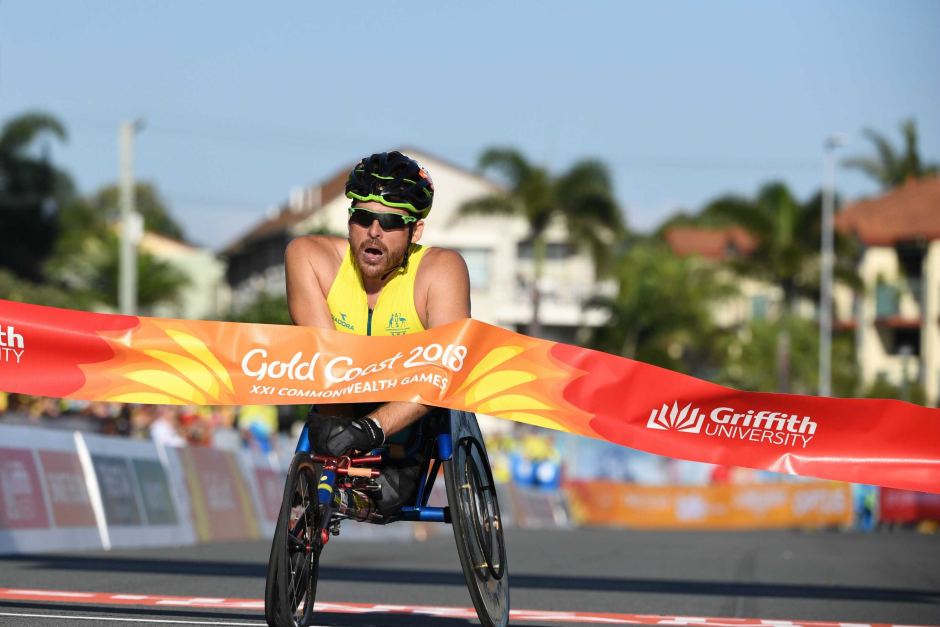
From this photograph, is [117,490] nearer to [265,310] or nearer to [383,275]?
[383,275]

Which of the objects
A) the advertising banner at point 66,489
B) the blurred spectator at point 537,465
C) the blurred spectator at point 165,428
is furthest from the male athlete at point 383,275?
the blurred spectator at point 537,465

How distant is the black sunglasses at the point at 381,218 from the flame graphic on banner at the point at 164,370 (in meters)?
0.95

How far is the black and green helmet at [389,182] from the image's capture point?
6.25m

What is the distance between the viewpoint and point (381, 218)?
6.28 meters

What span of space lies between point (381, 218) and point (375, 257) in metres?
0.15

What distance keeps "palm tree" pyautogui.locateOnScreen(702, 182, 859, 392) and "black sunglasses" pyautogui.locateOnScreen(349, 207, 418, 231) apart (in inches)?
2360

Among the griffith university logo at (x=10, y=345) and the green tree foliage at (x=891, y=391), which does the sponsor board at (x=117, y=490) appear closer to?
the griffith university logo at (x=10, y=345)

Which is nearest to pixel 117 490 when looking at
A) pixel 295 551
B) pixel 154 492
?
pixel 154 492

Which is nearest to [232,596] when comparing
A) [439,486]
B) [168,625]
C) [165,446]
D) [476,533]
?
[168,625]

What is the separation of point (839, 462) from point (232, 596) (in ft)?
11.0

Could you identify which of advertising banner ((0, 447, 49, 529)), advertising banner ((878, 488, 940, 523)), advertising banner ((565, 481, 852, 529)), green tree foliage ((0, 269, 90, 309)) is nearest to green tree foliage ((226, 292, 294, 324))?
green tree foliage ((0, 269, 90, 309))

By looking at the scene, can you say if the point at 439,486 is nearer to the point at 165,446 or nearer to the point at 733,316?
the point at 165,446

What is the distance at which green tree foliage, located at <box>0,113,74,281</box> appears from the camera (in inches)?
2611

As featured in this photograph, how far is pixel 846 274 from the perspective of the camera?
212 feet
